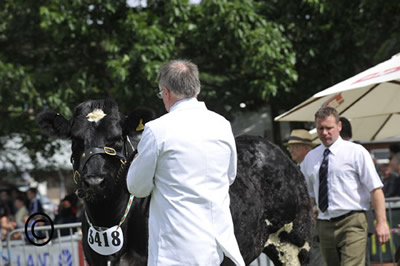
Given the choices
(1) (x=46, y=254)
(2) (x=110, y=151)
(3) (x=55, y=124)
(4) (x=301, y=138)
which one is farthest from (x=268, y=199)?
(1) (x=46, y=254)

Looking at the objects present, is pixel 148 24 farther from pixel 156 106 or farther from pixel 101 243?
pixel 101 243

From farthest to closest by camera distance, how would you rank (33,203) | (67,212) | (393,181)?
(33,203)
(67,212)
(393,181)

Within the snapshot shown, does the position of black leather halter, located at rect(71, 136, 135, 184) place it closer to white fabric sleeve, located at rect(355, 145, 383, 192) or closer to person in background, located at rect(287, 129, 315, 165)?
white fabric sleeve, located at rect(355, 145, 383, 192)

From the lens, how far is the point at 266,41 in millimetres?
13359

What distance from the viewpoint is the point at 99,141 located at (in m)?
5.17

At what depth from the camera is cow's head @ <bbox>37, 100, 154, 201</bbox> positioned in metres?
4.94

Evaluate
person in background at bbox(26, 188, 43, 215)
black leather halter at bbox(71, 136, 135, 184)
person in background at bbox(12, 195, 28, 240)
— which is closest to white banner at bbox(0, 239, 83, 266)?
person in background at bbox(12, 195, 28, 240)

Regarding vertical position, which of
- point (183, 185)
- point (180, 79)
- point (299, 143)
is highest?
point (180, 79)

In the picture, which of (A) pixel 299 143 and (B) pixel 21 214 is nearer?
(A) pixel 299 143

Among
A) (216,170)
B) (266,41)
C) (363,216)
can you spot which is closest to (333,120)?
(363,216)

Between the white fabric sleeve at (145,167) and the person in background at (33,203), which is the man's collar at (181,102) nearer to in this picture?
the white fabric sleeve at (145,167)

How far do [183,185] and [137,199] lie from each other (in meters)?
1.44

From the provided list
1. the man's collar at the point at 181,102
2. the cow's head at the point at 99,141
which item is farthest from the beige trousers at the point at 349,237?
the man's collar at the point at 181,102

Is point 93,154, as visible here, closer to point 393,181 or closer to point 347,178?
point 347,178
